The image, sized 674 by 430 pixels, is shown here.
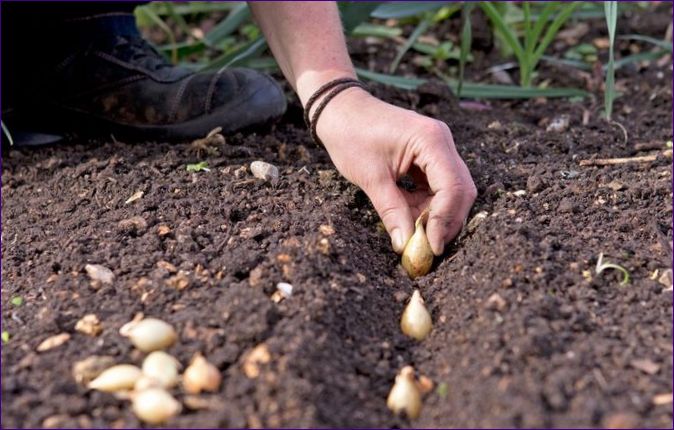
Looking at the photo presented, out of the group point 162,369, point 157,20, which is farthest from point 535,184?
point 157,20

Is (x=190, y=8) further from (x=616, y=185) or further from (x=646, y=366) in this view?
(x=646, y=366)

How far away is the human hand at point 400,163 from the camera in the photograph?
3.94 ft

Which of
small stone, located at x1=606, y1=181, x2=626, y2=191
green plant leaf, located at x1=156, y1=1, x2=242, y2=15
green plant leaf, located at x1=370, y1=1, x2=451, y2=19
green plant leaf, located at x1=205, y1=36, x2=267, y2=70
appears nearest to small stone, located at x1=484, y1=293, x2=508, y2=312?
small stone, located at x1=606, y1=181, x2=626, y2=191

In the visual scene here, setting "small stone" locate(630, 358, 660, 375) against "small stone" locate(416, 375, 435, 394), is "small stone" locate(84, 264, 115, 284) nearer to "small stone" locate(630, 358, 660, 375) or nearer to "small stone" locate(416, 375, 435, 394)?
"small stone" locate(416, 375, 435, 394)

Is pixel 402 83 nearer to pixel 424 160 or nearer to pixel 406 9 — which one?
pixel 406 9

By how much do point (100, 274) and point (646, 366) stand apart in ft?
2.42

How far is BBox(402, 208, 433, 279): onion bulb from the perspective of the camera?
46.9 inches

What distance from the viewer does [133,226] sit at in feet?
4.20

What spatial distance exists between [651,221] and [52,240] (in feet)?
3.14

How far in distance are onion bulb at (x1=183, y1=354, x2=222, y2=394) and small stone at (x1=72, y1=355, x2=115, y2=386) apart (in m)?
0.11

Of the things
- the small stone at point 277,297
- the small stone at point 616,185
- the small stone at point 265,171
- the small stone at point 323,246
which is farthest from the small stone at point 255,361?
the small stone at point 616,185

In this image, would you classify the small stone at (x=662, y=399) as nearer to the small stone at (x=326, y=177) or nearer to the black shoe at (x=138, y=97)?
the small stone at (x=326, y=177)

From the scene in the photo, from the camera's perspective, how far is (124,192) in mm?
1413

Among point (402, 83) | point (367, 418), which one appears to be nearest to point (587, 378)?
point (367, 418)
